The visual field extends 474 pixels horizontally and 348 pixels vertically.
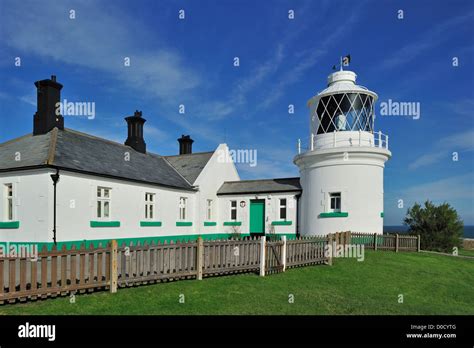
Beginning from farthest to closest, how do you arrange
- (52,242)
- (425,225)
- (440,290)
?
(425,225)
(52,242)
(440,290)

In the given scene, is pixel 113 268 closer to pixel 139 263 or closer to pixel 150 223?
pixel 139 263

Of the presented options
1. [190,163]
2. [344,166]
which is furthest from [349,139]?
[190,163]

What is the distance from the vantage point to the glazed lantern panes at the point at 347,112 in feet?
65.9

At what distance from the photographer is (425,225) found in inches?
1096

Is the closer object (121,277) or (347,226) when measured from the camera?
(121,277)

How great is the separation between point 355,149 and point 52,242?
50.5 ft

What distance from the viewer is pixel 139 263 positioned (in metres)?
9.37

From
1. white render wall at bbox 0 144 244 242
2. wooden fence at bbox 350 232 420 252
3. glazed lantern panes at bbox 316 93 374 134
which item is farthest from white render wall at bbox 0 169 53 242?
glazed lantern panes at bbox 316 93 374 134

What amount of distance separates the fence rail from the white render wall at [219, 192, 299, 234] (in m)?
7.39

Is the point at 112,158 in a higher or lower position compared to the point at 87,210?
higher

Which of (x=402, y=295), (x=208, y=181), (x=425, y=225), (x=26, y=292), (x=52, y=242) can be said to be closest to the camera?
(x=26, y=292)
